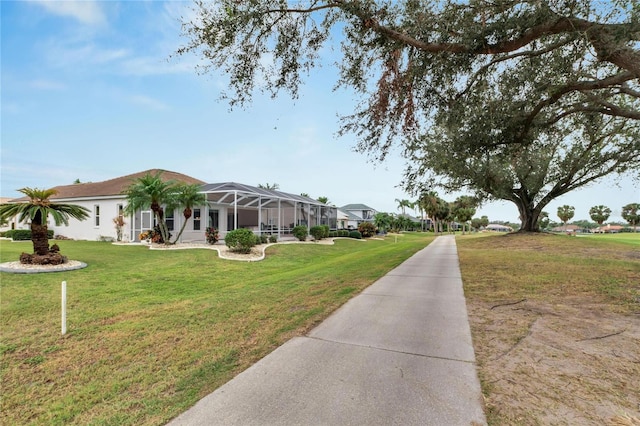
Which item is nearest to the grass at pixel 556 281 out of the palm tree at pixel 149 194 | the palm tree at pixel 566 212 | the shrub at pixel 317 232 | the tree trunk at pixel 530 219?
the shrub at pixel 317 232

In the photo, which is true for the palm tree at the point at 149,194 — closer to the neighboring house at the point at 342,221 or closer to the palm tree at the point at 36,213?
the palm tree at the point at 36,213

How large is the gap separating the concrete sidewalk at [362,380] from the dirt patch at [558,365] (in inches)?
9.3

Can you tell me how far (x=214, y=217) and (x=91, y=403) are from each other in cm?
2038

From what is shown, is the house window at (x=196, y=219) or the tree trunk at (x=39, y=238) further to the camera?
the house window at (x=196, y=219)

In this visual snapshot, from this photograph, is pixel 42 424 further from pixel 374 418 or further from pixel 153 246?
pixel 153 246

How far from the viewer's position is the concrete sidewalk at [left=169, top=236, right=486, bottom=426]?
2.54 m

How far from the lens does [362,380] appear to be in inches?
122

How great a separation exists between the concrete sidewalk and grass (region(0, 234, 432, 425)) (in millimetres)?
340

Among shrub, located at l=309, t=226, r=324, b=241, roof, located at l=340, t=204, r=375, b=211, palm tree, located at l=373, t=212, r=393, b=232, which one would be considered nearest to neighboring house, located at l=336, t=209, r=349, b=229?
palm tree, located at l=373, t=212, r=393, b=232

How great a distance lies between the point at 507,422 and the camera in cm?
246

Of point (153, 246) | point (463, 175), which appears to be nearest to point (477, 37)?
point (463, 175)

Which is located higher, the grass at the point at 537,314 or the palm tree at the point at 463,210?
the palm tree at the point at 463,210

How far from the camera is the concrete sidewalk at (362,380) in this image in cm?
254

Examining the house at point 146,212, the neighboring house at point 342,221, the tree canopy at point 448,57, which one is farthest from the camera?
the neighboring house at point 342,221
